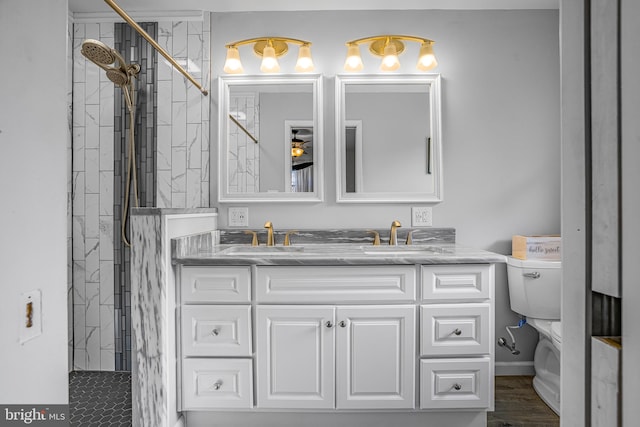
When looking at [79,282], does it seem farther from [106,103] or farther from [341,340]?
[341,340]

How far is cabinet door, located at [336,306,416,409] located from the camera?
1560 mm

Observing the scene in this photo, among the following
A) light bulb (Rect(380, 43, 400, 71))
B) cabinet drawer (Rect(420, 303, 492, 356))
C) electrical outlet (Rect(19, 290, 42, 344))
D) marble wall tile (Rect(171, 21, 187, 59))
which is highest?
marble wall tile (Rect(171, 21, 187, 59))

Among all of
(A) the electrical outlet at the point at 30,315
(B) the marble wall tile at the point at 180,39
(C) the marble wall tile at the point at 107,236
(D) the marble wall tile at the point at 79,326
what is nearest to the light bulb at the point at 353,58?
(B) the marble wall tile at the point at 180,39

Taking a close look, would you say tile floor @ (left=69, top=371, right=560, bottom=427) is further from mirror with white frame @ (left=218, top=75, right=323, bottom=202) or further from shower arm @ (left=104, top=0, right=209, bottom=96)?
shower arm @ (left=104, top=0, right=209, bottom=96)

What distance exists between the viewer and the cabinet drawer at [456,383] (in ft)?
5.12

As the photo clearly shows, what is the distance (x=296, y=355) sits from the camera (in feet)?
5.13

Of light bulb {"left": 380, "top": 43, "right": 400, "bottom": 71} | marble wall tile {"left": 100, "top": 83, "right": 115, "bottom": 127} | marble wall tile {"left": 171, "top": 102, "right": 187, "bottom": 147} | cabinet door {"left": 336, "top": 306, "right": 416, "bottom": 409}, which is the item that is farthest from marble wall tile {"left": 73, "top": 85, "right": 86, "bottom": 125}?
cabinet door {"left": 336, "top": 306, "right": 416, "bottom": 409}

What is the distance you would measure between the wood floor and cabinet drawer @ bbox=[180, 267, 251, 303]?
136cm

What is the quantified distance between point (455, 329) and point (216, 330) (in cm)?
106

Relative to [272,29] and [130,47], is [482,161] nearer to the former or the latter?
[272,29]

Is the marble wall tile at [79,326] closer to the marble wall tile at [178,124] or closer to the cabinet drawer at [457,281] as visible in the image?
the marble wall tile at [178,124]

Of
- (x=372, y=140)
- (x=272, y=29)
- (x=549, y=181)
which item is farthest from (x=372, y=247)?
(x=272, y=29)

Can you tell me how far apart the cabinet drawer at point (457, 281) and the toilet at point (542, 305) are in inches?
22.4

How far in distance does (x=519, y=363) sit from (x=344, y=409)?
1254 mm
